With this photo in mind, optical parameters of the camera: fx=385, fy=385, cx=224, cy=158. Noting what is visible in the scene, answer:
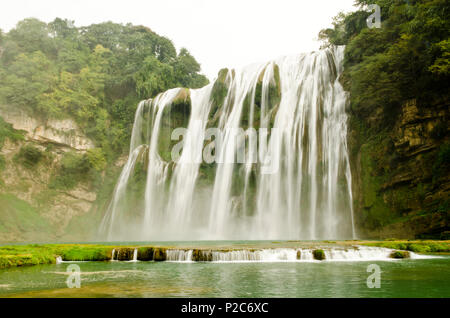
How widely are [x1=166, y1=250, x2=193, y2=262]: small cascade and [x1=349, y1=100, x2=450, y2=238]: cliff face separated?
13007 mm

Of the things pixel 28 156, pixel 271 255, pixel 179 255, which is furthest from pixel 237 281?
pixel 28 156

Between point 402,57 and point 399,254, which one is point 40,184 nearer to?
point 402,57

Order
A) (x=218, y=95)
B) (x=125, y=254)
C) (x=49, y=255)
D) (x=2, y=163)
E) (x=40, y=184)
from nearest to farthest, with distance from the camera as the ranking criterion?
(x=49, y=255) < (x=125, y=254) < (x=218, y=95) < (x=2, y=163) < (x=40, y=184)

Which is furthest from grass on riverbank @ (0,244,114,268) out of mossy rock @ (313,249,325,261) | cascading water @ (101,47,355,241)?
cascading water @ (101,47,355,241)

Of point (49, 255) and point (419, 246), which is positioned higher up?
point (419, 246)

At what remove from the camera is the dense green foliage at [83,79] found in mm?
39594

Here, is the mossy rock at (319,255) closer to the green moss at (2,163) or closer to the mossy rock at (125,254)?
the mossy rock at (125,254)

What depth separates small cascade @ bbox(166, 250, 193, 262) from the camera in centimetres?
1284

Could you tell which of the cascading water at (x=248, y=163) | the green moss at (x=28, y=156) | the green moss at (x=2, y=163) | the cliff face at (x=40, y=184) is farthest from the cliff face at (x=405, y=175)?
the green moss at (x=2, y=163)

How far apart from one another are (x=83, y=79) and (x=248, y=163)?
2483 cm

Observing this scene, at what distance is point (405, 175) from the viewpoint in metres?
21.6

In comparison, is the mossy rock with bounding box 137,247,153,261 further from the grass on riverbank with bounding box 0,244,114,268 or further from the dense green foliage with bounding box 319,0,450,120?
the dense green foliage with bounding box 319,0,450,120

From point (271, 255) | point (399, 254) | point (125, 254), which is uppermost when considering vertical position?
point (399, 254)

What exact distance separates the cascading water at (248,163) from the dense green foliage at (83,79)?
5751mm
